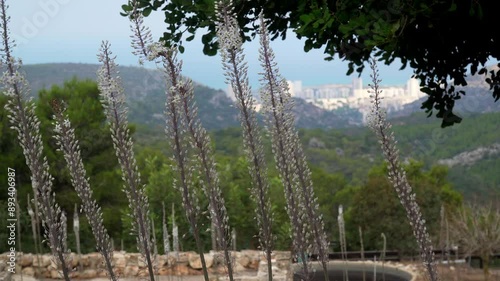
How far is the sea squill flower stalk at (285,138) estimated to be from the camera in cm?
579

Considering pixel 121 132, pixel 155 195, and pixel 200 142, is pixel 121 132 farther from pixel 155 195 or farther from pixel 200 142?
pixel 155 195

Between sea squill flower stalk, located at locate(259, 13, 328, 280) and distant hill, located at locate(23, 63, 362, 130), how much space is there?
95.6 meters

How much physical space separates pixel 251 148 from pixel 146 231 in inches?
44.2

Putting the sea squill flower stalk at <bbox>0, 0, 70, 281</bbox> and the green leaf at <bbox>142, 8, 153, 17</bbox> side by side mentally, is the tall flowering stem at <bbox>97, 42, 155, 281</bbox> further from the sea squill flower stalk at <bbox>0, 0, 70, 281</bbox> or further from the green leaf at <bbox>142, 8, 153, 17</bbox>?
the green leaf at <bbox>142, 8, 153, 17</bbox>

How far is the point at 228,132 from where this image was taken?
74375 mm

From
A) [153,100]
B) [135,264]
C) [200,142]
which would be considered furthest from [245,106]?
[153,100]

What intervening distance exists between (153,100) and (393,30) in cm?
11159

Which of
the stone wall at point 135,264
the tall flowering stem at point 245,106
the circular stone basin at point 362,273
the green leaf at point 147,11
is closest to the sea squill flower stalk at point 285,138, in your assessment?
the tall flowering stem at point 245,106

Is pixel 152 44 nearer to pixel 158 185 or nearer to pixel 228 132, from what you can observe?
pixel 158 185

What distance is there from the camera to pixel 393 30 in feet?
18.2

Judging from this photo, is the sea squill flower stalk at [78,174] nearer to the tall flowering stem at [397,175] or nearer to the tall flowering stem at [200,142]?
the tall flowering stem at [200,142]

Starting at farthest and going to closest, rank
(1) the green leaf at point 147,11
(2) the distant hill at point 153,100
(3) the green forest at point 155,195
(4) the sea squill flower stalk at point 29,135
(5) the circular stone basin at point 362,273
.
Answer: (2) the distant hill at point 153,100
(3) the green forest at point 155,195
(5) the circular stone basin at point 362,273
(1) the green leaf at point 147,11
(4) the sea squill flower stalk at point 29,135

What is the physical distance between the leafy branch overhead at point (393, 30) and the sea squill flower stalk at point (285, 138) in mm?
518

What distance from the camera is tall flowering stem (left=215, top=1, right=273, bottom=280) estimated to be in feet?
18.2
